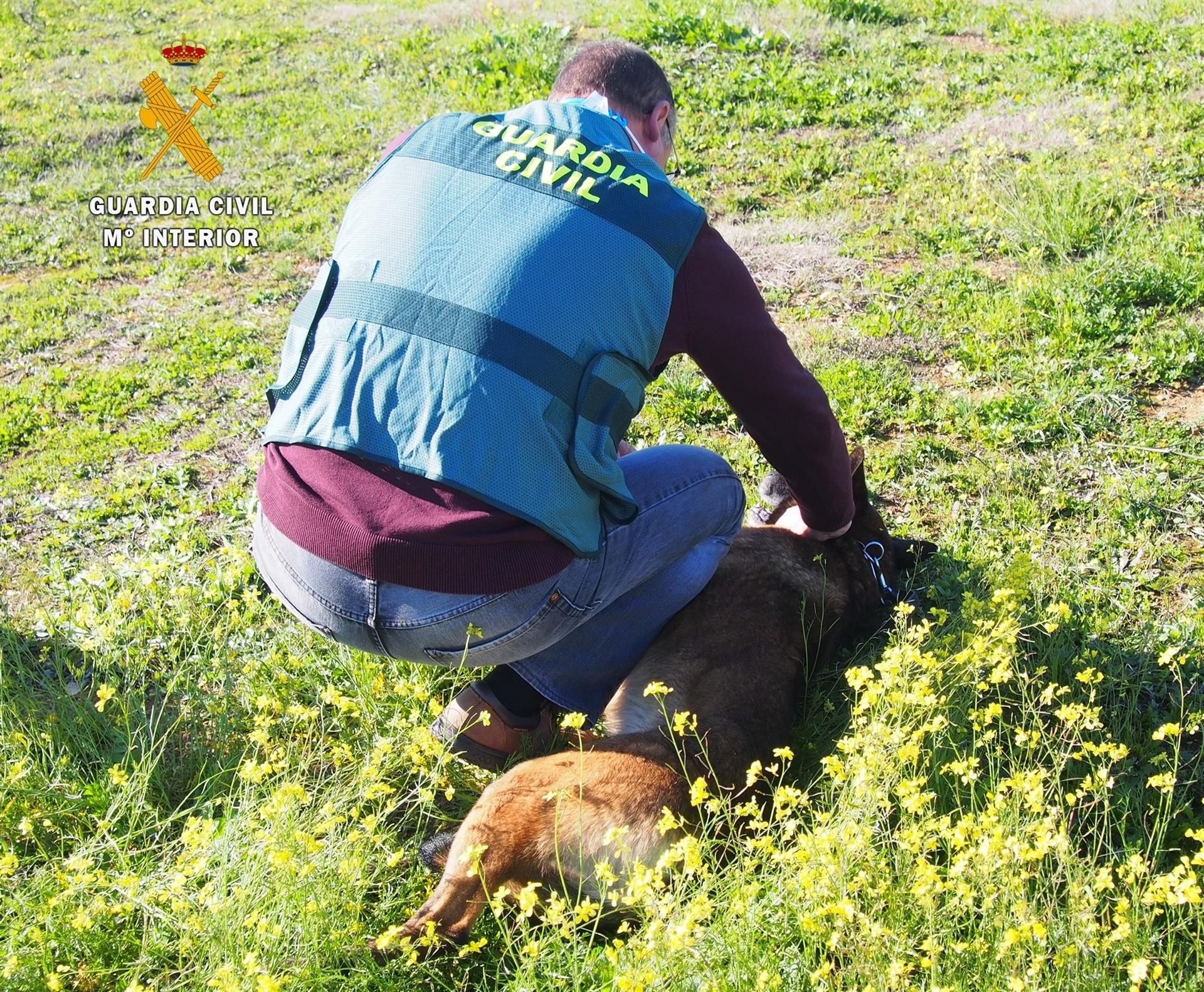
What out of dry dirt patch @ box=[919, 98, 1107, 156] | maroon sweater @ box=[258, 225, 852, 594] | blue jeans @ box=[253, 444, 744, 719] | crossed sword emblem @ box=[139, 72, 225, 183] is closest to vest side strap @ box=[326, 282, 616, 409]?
maroon sweater @ box=[258, 225, 852, 594]

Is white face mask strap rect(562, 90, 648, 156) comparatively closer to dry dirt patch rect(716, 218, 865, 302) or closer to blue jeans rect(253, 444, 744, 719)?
blue jeans rect(253, 444, 744, 719)

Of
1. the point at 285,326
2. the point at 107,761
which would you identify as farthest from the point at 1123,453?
the point at 285,326

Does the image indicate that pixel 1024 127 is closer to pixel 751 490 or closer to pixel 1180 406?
pixel 1180 406

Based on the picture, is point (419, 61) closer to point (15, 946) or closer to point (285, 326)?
point (285, 326)

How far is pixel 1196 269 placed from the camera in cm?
A: 510

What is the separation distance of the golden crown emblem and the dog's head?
31.4 ft

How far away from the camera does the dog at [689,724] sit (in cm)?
274

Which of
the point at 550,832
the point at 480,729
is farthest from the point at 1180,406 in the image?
the point at 550,832

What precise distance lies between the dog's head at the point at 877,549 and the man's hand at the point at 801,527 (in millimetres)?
100

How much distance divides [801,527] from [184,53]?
9.91 metres

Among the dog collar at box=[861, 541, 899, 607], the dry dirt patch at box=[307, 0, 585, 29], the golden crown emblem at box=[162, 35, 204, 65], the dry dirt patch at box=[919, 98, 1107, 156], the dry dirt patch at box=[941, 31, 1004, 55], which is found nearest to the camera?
the dog collar at box=[861, 541, 899, 607]

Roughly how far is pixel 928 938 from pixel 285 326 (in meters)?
5.00

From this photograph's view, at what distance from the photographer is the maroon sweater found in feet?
8.67

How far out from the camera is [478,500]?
265 cm
